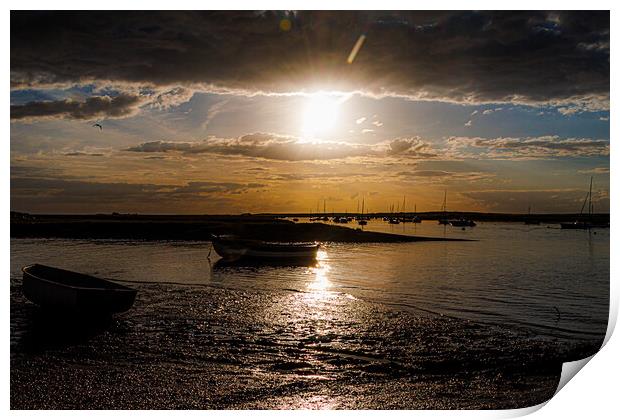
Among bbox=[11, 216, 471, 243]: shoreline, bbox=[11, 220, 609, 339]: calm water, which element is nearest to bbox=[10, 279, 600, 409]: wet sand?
bbox=[11, 220, 609, 339]: calm water

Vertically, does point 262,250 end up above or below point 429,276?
above

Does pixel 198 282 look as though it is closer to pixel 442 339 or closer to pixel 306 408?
pixel 442 339

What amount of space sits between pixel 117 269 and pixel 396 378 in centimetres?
2020

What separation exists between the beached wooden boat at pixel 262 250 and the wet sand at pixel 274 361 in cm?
1549

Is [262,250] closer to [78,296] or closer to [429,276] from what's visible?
[429,276]

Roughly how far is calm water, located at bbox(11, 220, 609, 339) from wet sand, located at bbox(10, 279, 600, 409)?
255 cm

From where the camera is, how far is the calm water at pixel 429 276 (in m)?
17.0

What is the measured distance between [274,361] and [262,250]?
67.5 ft

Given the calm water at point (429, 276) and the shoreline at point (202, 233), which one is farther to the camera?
the shoreline at point (202, 233)

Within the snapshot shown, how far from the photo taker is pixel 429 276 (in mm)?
26484

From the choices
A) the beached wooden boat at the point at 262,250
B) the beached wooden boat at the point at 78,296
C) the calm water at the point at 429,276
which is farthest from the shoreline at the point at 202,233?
the beached wooden boat at the point at 78,296

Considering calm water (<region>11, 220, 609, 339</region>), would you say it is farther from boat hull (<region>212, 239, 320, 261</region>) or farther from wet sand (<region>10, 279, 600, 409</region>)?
wet sand (<region>10, 279, 600, 409</region>)

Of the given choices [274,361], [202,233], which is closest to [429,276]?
[274,361]

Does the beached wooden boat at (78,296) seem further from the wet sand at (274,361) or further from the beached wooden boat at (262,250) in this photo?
the beached wooden boat at (262,250)
